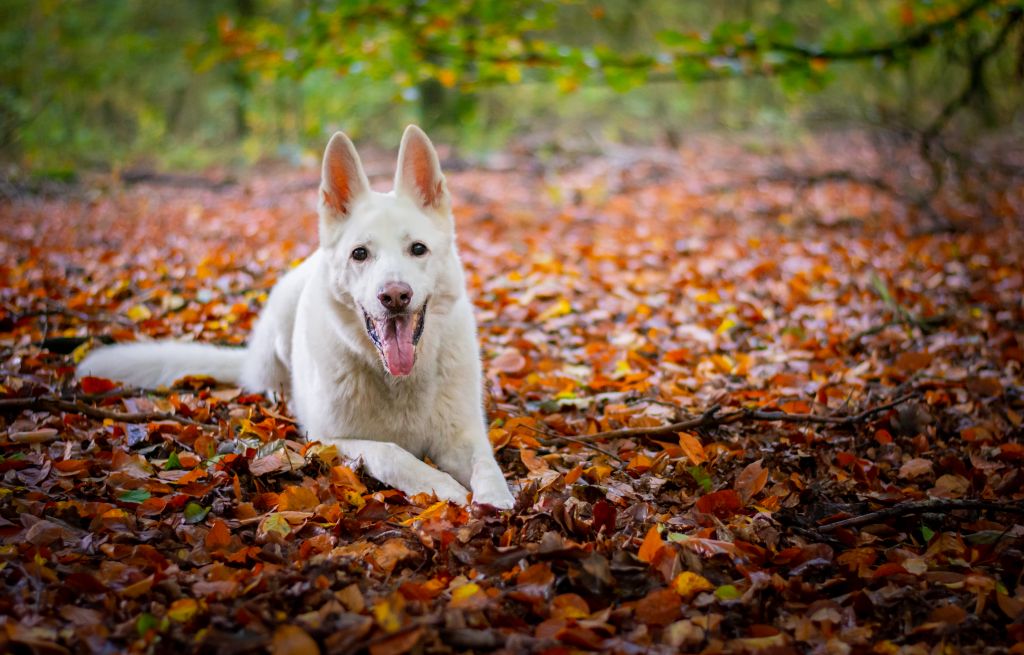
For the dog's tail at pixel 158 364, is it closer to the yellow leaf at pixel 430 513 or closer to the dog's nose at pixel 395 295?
the dog's nose at pixel 395 295

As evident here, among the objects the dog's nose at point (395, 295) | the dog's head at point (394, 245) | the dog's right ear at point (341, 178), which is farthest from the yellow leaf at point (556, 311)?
the dog's nose at point (395, 295)

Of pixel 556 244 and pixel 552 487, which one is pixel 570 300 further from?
pixel 552 487

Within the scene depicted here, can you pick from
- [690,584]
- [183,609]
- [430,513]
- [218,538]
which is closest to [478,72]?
[430,513]

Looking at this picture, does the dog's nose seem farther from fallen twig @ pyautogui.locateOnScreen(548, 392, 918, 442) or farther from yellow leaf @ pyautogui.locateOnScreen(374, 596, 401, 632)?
yellow leaf @ pyautogui.locateOnScreen(374, 596, 401, 632)

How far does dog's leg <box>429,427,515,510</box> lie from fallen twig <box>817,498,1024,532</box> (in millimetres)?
1305

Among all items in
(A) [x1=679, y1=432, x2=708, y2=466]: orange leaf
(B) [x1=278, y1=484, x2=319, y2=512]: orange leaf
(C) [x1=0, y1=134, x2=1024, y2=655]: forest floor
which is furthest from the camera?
(A) [x1=679, y1=432, x2=708, y2=466]: orange leaf

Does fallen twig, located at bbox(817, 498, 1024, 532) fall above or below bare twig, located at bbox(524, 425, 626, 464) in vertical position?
below

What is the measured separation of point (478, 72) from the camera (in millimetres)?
7188

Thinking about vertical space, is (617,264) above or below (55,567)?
above

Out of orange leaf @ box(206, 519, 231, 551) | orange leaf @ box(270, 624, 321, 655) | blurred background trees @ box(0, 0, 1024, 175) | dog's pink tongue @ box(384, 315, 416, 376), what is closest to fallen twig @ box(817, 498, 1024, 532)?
dog's pink tongue @ box(384, 315, 416, 376)

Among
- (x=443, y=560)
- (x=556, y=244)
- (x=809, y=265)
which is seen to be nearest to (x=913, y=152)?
(x=809, y=265)

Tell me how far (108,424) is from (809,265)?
6.19 metres

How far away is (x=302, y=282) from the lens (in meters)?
4.39

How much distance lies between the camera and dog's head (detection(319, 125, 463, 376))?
3.22m
